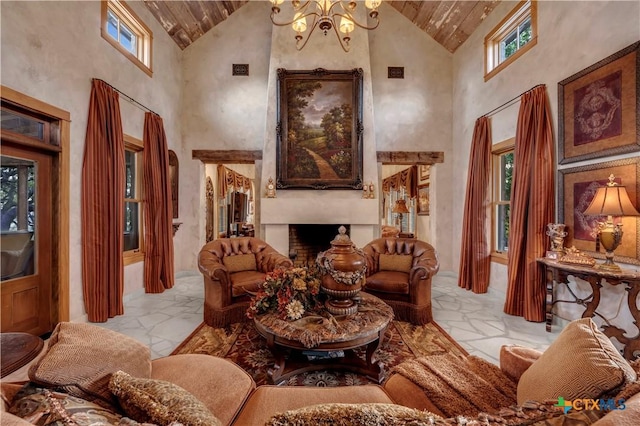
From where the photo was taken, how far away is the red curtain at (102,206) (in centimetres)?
318

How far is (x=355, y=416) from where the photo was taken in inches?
Answer: 29.3

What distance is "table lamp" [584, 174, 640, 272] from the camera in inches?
90.3

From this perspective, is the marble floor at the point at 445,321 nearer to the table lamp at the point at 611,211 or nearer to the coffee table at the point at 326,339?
the table lamp at the point at 611,211

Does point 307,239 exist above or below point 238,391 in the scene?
above

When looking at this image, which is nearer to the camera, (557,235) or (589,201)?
(589,201)

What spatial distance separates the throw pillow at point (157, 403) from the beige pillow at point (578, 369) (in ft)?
3.80

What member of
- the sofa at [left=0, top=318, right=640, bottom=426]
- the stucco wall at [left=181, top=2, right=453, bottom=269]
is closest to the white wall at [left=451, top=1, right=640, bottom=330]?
the stucco wall at [left=181, top=2, right=453, bottom=269]

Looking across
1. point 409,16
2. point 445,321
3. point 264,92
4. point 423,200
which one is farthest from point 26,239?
point 423,200

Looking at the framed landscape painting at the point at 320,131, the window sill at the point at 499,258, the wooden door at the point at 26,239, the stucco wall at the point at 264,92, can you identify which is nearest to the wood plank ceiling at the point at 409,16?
the stucco wall at the point at 264,92

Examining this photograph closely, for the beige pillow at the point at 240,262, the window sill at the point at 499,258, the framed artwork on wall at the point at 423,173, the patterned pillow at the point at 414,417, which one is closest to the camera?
the patterned pillow at the point at 414,417

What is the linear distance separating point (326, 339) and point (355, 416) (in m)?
1.12

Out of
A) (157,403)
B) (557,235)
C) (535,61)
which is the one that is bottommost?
(157,403)

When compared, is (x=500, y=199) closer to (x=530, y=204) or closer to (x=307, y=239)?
(x=530, y=204)

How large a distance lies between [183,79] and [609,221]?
22.3 feet
